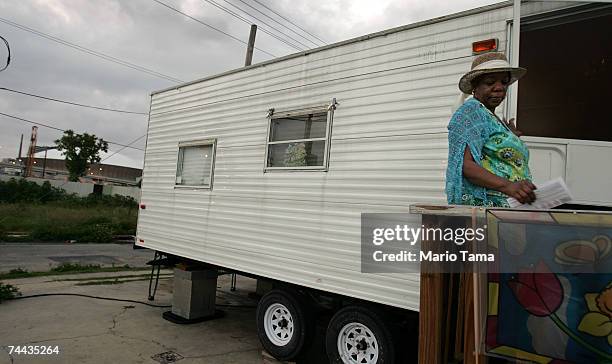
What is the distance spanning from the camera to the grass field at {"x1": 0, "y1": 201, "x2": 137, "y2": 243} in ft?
48.2

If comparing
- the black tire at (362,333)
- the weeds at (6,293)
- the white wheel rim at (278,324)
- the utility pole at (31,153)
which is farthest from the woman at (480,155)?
the utility pole at (31,153)

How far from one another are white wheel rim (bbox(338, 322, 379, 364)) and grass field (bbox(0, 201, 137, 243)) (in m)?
14.0

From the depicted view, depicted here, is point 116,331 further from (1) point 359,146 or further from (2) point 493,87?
(2) point 493,87

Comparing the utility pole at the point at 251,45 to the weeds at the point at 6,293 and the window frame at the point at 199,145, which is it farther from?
the weeds at the point at 6,293

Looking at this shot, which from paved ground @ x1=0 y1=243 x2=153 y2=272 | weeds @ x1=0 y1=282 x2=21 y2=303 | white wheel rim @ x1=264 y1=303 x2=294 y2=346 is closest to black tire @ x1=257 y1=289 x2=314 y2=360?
white wheel rim @ x1=264 y1=303 x2=294 y2=346

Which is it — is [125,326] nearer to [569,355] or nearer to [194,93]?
[194,93]

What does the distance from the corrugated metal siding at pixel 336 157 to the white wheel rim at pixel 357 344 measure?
35 centimetres

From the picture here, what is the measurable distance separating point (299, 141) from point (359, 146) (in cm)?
79

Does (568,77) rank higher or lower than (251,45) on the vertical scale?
lower

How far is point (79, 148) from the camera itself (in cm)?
3184

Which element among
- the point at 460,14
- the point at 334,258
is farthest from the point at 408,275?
the point at 460,14

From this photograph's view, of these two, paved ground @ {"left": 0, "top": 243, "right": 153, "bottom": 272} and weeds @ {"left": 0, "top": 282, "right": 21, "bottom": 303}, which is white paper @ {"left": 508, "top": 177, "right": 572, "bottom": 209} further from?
paved ground @ {"left": 0, "top": 243, "right": 153, "bottom": 272}

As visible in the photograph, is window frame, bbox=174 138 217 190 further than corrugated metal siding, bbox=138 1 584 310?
Yes

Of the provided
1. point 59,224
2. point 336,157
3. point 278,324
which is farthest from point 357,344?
point 59,224
